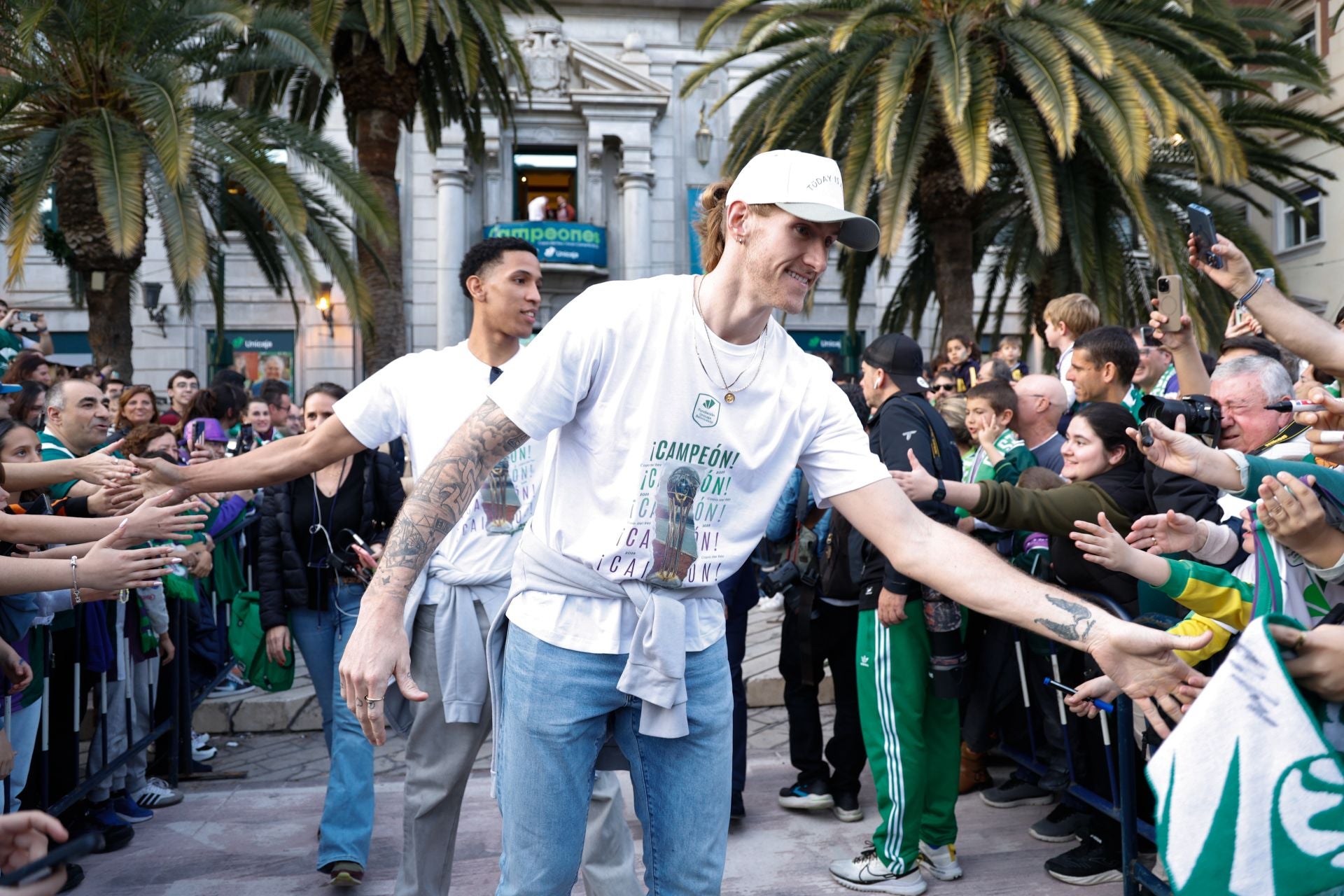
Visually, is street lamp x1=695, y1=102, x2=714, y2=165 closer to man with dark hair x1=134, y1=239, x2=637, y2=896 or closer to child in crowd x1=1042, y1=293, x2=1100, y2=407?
child in crowd x1=1042, y1=293, x2=1100, y2=407

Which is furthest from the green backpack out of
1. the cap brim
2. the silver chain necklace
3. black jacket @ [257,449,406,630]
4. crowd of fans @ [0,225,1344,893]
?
the cap brim

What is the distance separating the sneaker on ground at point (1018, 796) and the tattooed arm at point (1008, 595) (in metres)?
3.13

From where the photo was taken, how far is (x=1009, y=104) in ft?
37.4

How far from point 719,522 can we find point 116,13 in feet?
33.3

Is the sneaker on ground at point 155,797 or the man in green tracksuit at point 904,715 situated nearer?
the man in green tracksuit at point 904,715

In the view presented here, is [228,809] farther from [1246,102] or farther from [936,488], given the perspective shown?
[1246,102]

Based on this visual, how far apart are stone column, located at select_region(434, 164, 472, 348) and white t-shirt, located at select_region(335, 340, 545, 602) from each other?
18847 mm

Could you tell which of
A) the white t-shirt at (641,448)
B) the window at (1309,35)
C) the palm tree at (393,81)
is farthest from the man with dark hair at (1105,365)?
the window at (1309,35)

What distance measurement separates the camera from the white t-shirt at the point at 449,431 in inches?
135

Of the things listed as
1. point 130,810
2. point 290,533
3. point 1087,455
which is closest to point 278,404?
point 130,810

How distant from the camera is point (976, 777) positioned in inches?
209

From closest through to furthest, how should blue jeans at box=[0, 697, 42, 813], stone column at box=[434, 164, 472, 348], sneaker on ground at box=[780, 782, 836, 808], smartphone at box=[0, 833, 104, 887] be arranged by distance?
smartphone at box=[0, 833, 104, 887]
blue jeans at box=[0, 697, 42, 813]
sneaker on ground at box=[780, 782, 836, 808]
stone column at box=[434, 164, 472, 348]

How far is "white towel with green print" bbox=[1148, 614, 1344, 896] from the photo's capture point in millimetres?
1726

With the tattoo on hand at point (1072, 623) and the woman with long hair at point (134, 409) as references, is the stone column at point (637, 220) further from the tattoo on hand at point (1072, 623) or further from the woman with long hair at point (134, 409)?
the tattoo on hand at point (1072, 623)
